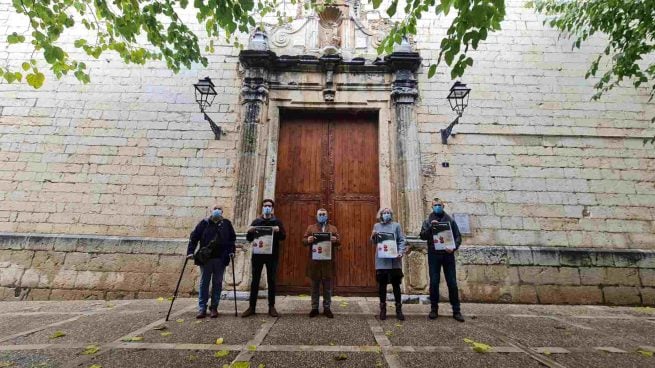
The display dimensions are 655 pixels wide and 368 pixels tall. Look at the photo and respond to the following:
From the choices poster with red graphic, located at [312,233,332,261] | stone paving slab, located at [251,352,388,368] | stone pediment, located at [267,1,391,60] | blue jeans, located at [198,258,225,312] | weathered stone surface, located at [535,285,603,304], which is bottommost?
stone paving slab, located at [251,352,388,368]

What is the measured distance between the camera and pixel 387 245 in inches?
158

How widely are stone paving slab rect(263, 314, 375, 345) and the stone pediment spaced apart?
207 inches

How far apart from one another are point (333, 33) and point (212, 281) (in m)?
5.71

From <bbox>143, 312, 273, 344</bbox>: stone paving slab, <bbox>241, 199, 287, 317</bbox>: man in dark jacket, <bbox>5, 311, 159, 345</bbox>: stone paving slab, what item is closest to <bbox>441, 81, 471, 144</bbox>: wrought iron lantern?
<bbox>241, 199, 287, 317</bbox>: man in dark jacket

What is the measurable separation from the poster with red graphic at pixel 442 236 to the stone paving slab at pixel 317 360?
1.98 metres

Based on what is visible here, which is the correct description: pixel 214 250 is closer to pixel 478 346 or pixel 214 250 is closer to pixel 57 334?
pixel 57 334

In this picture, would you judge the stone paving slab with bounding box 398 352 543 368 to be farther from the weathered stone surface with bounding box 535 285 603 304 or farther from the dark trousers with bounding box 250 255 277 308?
the weathered stone surface with bounding box 535 285 603 304

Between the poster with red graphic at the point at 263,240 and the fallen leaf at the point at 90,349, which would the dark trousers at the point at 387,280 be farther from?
the fallen leaf at the point at 90,349

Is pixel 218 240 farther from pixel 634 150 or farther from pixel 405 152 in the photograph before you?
pixel 634 150

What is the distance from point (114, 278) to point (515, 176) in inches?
305

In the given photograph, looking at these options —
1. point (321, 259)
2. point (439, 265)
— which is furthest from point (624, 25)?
point (321, 259)

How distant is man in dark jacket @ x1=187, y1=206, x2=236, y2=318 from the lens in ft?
13.0

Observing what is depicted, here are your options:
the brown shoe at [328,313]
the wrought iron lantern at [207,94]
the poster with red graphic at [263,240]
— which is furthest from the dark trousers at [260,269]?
the wrought iron lantern at [207,94]

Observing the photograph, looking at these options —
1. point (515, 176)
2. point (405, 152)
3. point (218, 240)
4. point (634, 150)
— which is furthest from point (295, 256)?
point (634, 150)
